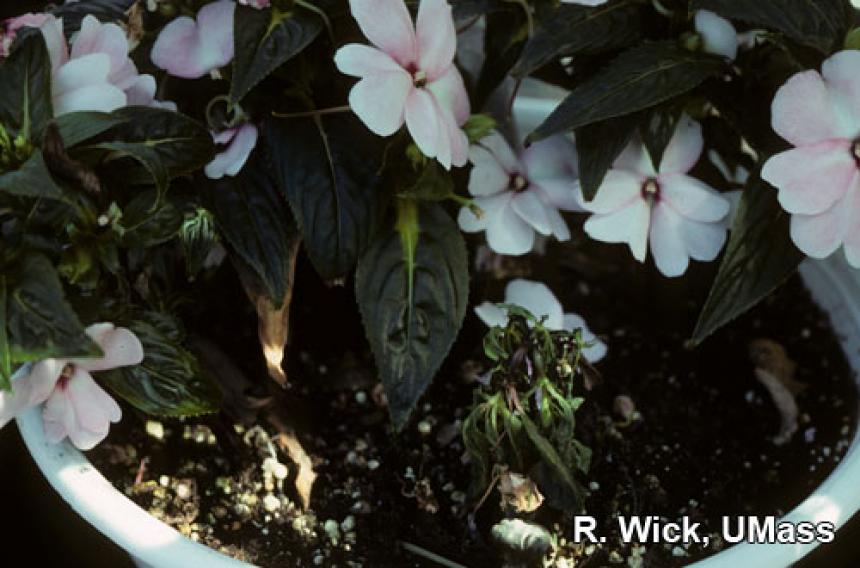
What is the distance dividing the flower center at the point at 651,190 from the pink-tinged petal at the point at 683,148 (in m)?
0.01

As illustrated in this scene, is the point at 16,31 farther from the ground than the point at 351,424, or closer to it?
farther from the ground

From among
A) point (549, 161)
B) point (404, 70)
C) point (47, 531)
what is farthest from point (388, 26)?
point (47, 531)

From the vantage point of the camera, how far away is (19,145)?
2.73 ft

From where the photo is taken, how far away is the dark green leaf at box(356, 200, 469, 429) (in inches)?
36.0

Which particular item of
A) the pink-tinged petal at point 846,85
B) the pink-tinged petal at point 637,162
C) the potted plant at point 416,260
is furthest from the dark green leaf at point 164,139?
the pink-tinged petal at point 846,85

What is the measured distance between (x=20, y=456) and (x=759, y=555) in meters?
0.85

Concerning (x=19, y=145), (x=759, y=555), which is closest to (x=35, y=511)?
(x=19, y=145)

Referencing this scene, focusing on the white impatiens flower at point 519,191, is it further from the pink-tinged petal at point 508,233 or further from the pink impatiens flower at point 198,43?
the pink impatiens flower at point 198,43

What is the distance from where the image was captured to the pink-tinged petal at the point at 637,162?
3.27ft

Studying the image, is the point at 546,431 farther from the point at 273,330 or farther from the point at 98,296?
the point at 98,296

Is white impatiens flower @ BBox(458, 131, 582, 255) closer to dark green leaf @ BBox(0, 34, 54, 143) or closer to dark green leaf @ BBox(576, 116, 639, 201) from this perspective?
dark green leaf @ BBox(576, 116, 639, 201)

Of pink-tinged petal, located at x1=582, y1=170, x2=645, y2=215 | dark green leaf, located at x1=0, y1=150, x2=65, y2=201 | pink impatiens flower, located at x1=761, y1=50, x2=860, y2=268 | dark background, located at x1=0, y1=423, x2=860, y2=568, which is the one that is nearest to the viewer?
dark green leaf, located at x1=0, y1=150, x2=65, y2=201

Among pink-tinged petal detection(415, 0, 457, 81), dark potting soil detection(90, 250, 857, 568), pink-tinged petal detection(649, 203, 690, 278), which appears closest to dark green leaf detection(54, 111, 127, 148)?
pink-tinged petal detection(415, 0, 457, 81)

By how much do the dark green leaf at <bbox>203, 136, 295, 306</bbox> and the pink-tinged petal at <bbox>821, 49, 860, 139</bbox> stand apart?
1.36ft
